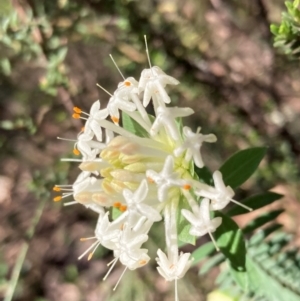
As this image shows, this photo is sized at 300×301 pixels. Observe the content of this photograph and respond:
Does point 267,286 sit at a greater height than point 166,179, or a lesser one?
lesser

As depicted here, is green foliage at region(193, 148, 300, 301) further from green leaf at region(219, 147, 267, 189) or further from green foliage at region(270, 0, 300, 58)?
green foliage at region(270, 0, 300, 58)

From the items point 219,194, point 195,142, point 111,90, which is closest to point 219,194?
point 219,194

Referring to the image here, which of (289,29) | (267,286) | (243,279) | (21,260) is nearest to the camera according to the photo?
(289,29)

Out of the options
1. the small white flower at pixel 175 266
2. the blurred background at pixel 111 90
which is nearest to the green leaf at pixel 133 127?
the small white flower at pixel 175 266

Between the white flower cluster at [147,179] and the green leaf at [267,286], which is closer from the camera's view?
the white flower cluster at [147,179]

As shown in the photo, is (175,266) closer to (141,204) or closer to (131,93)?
(141,204)

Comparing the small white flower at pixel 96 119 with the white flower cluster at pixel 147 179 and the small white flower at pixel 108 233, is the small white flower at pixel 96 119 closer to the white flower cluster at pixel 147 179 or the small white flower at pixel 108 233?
the white flower cluster at pixel 147 179
